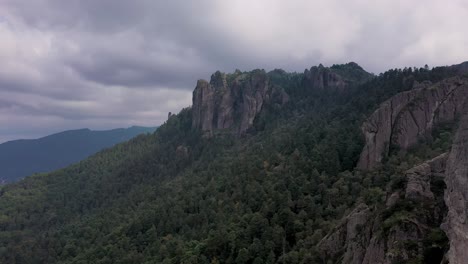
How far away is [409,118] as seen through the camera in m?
75.0

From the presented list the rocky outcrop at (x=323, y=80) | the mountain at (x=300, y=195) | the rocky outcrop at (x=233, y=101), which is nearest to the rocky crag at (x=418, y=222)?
the mountain at (x=300, y=195)

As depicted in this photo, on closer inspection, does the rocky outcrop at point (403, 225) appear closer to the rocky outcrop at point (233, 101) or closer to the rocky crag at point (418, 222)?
the rocky crag at point (418, 222)

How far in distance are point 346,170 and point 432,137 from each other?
15636mm

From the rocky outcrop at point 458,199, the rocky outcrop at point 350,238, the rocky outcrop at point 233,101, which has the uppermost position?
the rocky outcrop at point 233,101

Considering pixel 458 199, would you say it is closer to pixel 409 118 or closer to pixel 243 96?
pixel 409 118

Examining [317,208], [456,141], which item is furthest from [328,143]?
[456,141]

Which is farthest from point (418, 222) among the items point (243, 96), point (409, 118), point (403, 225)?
point (243, 96)

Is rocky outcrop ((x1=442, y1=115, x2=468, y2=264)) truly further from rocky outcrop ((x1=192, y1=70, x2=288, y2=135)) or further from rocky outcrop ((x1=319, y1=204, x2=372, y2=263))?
rocky outcrop ((x1=192, y1=70, x2=288, y2=135))

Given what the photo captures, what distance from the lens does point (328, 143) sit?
8925 cm

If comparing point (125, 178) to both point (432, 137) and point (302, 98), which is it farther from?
point (432, 137)

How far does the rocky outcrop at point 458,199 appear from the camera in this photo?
28.7 m

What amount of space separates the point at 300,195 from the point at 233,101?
113794 millimetres

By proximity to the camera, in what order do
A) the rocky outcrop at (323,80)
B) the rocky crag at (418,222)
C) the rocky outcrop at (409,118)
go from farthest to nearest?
the rocky outcrop at (323,80)
the rocky outcrop at (409,118)
the rocky crag at (418,222)

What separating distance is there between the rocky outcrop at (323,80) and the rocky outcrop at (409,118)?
92314 mm
